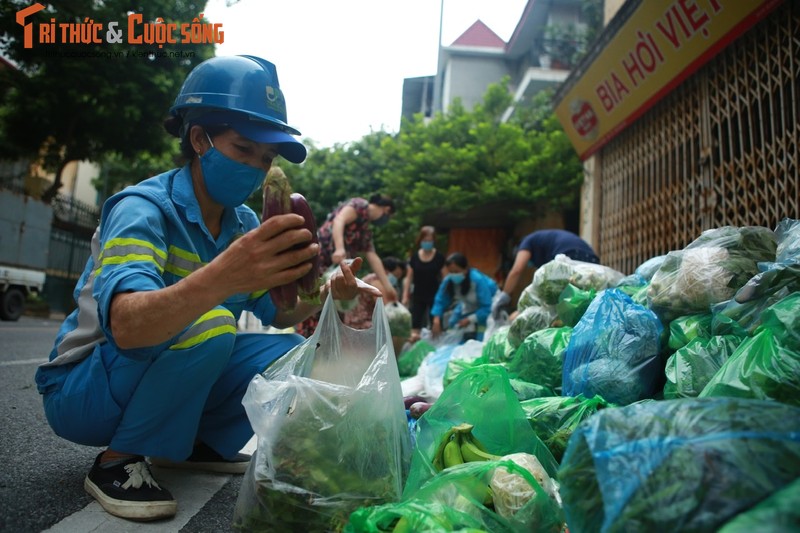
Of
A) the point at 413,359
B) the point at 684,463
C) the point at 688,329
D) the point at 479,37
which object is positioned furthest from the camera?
the point at 479,37

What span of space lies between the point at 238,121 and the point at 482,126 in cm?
950

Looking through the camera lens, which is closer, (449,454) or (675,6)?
(449,454)

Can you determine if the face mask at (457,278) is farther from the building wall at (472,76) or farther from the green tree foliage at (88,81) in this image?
the building wall at (472,76)

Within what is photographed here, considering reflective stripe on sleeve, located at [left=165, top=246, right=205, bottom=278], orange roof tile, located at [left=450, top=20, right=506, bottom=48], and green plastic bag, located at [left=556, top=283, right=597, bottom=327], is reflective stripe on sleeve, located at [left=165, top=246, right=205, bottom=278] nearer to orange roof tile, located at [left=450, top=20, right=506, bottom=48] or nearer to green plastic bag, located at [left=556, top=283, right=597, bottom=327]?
green plastic bag, located at [left=556, top=283, right=597, bottom=327]

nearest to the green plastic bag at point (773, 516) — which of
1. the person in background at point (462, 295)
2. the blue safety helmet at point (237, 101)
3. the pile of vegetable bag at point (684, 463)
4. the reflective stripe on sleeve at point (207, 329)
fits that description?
the pile of vegetable bag at point (684, 463)

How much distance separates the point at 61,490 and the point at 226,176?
1.11 meters

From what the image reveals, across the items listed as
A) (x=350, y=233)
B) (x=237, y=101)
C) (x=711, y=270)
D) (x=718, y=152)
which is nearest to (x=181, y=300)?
(x=237, y=101)

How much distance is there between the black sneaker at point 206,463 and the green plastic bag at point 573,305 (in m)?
1.64

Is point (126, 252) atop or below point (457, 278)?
atop

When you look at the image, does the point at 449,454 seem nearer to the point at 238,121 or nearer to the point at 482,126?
the point at 238,121

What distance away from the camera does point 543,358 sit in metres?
2.50

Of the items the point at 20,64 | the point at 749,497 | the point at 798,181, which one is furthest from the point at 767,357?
the point at 20,64

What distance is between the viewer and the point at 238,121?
1.86m

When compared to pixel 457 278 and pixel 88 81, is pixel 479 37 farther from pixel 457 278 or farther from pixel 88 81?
pixel 457 278
